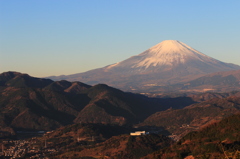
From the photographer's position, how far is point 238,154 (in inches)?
3314

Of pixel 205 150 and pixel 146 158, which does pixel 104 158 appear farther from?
pixel 205 150

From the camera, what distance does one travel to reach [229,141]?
16912 cm

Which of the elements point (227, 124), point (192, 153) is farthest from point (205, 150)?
point (227, 124)

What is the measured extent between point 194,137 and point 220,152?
1352 inches

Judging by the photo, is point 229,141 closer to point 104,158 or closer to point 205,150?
point 205,150

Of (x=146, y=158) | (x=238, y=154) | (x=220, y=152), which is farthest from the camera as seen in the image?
(x=146, y=158)

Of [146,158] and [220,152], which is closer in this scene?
[220,152]

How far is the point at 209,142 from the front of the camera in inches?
6806

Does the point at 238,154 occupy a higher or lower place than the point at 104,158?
higher

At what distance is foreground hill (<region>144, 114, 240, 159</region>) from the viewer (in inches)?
6275

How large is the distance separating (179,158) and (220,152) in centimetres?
1395

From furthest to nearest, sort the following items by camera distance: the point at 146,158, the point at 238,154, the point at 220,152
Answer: the point at 146,158, the point at 220,152, the point at 238,154

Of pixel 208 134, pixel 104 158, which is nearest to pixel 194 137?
pixel 208 134

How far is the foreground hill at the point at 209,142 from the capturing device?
523ft
